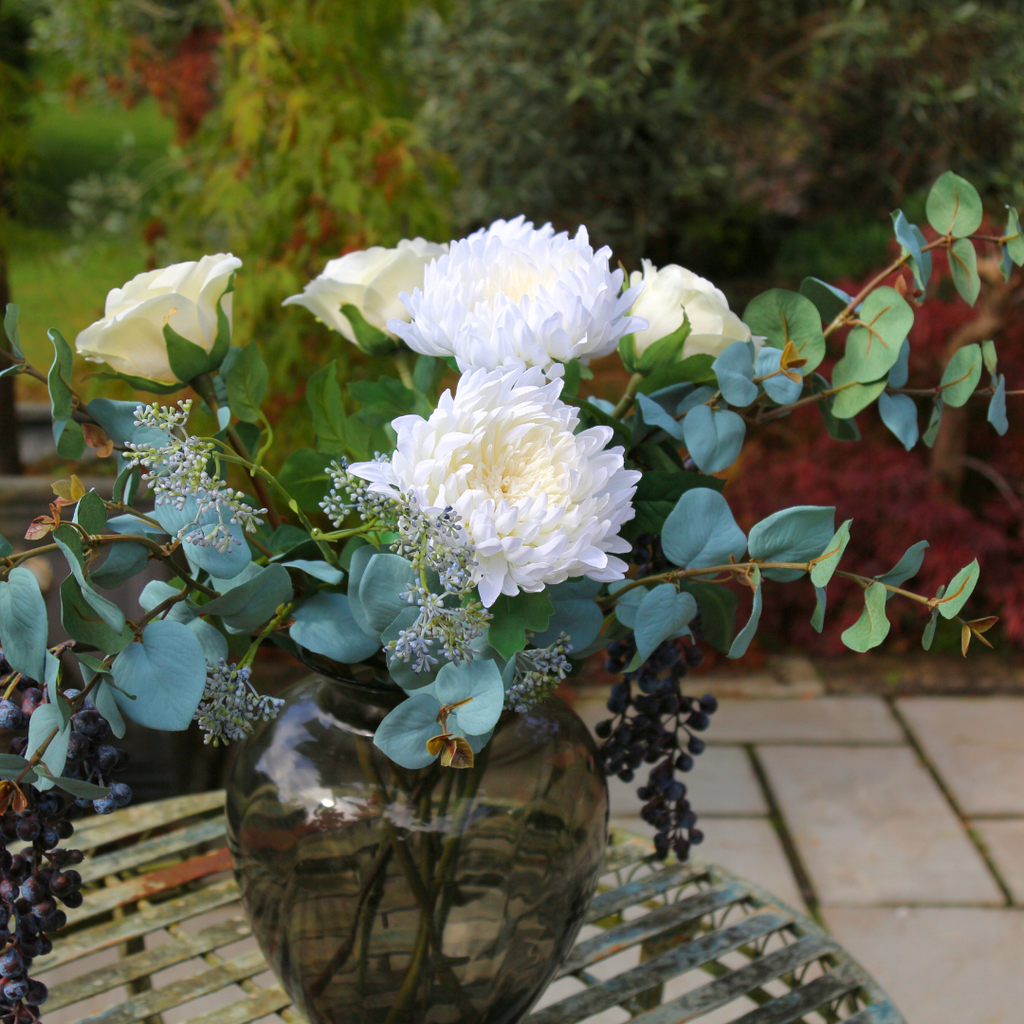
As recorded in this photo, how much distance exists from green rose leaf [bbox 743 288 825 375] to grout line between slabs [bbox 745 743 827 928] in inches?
50.4

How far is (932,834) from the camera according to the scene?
6.22ft

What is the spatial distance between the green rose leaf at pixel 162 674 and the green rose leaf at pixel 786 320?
13.7 inches

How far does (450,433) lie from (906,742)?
6.52 feet

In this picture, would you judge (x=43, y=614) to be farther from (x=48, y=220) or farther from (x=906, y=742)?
(x=48, y=220)

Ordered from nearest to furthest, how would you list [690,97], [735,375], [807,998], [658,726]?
[735,375], [658,726], [807,998], [690,97]

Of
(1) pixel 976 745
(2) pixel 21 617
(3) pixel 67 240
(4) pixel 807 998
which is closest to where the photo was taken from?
(2) pixel 21 617

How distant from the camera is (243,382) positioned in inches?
24.6

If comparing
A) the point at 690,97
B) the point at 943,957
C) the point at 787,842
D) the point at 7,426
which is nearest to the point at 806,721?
the point at 787,842

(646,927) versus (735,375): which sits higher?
(735,375)

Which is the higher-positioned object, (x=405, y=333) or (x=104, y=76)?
(x=104, y=76)

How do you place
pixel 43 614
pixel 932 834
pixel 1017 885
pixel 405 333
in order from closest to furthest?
pixel 43 614, pixel 405 333, pixel 1017 885, pixel 932 834

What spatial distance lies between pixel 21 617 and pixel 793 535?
0.35 meters

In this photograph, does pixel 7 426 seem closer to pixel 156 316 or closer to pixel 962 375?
pixel 156 316

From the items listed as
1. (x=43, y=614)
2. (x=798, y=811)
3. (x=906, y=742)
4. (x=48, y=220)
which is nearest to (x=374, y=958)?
(x=43, y=614)
